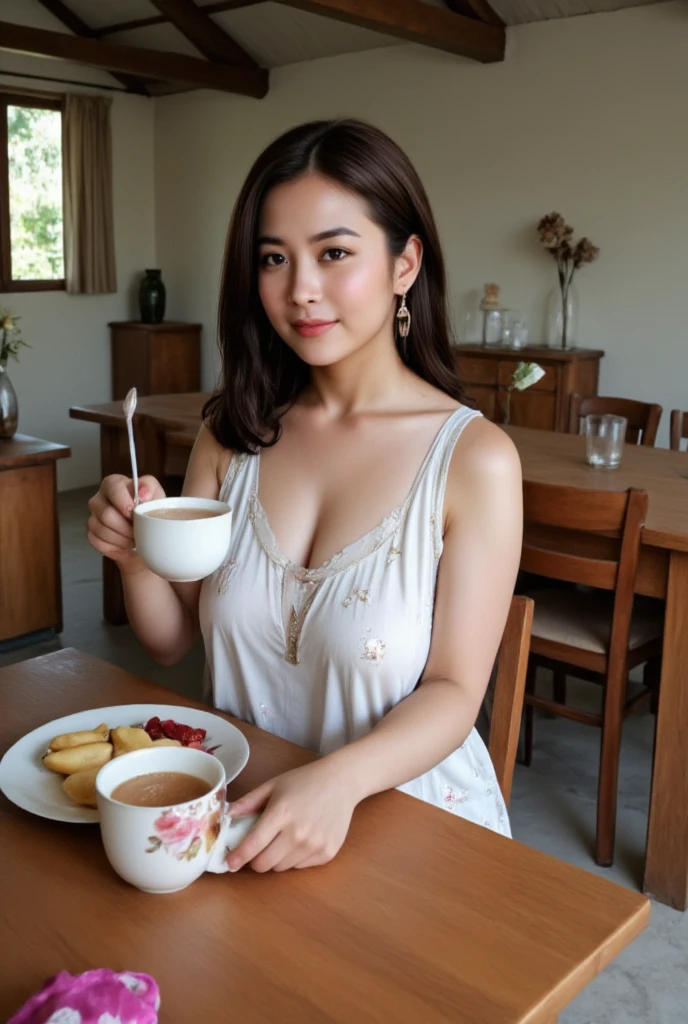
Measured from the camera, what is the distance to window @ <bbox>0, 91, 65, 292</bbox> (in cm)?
A: 611

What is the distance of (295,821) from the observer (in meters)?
0.93

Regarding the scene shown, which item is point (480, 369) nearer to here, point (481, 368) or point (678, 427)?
point (481, 368)

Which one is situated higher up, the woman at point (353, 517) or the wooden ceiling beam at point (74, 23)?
the wooden ceiling beam at point (74, 23)

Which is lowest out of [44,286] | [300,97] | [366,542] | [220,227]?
[366,542]

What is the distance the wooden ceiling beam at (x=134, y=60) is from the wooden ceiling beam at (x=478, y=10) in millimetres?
1584

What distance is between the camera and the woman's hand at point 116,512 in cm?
119

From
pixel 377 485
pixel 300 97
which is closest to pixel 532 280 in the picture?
pixel 300 97

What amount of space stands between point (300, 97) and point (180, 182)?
45.6 inches

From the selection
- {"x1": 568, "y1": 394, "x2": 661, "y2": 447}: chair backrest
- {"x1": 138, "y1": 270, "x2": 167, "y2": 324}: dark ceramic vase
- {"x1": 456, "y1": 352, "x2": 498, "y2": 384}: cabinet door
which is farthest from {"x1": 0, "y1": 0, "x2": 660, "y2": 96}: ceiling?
{"x1": 568, "y1": 394, "x2": 661, "y2": 447}: chair backrest

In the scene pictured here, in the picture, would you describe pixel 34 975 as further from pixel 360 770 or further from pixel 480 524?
pixel 480 524

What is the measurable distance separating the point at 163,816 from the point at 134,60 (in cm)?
575

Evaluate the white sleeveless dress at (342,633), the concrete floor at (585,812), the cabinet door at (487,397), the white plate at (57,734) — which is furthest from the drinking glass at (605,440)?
the cabinet door at (487,397)

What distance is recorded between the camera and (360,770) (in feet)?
3.39

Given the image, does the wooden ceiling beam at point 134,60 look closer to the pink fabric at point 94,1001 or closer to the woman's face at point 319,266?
the woman's face at point 319,266
